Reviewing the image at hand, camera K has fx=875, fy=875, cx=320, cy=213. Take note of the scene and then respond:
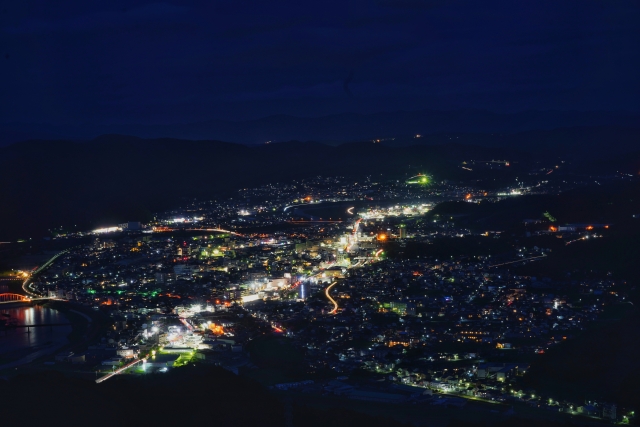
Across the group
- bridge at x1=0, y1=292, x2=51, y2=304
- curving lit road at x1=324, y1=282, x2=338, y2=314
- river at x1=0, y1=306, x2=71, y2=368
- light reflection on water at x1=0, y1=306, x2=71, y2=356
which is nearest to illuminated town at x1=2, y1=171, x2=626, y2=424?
curving lit road at x1=324, y1=282, x2=338, y2=314

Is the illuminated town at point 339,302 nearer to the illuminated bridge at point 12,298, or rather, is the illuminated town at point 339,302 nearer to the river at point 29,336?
the illuminated bridge at point 12,298

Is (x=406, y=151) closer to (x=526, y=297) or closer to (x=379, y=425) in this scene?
(x=526, y=297)

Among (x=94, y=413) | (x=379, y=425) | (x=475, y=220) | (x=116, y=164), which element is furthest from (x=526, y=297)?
(x=116, y=164)

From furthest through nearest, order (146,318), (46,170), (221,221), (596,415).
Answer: (46,170)
(221,221)
(146,318)
(596,415)

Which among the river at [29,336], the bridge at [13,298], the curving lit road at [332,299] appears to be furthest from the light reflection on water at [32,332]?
the curving lit road at [332,299]

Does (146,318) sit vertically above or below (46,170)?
below

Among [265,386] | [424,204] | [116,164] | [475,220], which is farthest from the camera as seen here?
[116,164]

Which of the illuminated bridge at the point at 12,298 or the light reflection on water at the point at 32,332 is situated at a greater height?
the illuminated bridge at the point at 12,298

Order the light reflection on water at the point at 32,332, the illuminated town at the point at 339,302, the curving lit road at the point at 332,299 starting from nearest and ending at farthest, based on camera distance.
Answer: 1. the illuminated town at the point at 339,302
2. the light reflection on water at the point at 32,332
3. the curving lit road at the point at 332,299

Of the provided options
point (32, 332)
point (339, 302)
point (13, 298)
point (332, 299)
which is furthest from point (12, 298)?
point (339, 302)
